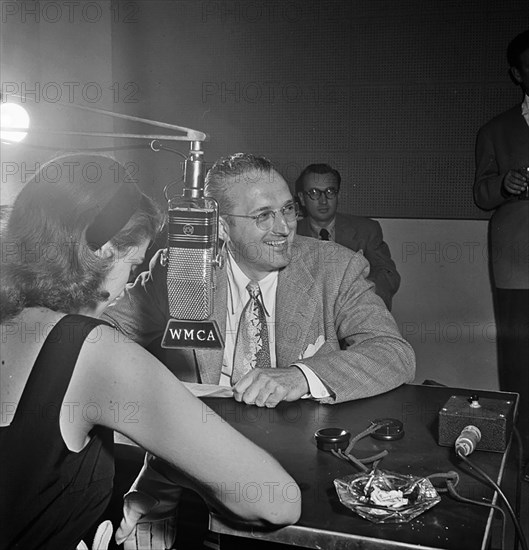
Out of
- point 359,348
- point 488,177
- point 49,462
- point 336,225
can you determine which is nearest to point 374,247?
point 336,225

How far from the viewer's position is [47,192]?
46.7 inches

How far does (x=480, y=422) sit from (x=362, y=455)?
0.23 meters

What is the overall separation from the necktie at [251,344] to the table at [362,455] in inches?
18.5

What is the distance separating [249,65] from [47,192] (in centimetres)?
251

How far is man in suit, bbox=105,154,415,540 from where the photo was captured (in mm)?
1957

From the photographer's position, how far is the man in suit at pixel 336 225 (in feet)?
10.3

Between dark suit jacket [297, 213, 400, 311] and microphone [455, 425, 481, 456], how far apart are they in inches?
81.6

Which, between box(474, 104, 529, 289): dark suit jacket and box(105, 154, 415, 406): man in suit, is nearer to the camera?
box(105, 154, 415, 406): man in suit

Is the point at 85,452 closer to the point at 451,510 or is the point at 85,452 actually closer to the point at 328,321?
the point at 451,510

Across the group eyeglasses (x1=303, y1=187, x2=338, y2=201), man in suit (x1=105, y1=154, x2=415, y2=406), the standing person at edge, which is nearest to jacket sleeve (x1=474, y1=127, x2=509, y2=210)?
the standing person at edge

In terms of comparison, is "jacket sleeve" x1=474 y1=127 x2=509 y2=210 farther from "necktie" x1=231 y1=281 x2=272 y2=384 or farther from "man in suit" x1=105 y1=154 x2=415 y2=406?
"necktie" x1=231 y1=281 x2=272 y2=384

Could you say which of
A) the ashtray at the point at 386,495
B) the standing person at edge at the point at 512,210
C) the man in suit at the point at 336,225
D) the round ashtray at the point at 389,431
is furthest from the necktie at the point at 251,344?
the standing person at edge at the point at 512,210

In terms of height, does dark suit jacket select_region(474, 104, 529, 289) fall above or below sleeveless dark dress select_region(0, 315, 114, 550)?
above

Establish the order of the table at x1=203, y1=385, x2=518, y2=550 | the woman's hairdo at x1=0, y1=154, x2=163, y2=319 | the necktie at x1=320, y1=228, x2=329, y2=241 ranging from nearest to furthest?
the table at x1=203, y1=385, x2=518, y2=550 → the woman's hairdo at x1=0, y1=154, x2=163, y2=319 → the necktie at x1=320, y1=228, x2=329, y2=241
